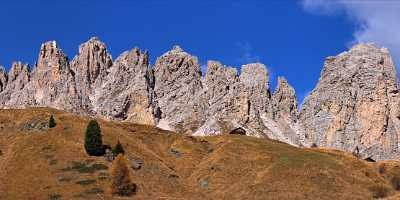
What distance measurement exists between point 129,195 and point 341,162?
46386 mm

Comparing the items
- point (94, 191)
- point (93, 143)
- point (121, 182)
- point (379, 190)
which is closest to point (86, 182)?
point (94, 191)

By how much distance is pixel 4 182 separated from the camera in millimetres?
97500

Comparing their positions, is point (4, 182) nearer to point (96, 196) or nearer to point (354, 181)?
point (96, 196)

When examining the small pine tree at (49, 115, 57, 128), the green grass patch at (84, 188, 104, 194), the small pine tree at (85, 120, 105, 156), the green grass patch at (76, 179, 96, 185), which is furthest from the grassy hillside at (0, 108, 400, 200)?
the small pine tree at (85, 120, 105, 156)

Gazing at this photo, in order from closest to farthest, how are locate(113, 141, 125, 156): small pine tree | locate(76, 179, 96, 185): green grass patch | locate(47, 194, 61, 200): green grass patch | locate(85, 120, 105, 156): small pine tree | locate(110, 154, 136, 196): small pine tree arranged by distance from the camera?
locate(47, 194, 61, 200): green grass patch, locate(110, 154, 136, 196): small pine tree, locate(76, 179, 96, 185): green grass patch, locate(85, 120, 105, 156): small pine tree, locate(113, 141, 125, 156): small pine tree

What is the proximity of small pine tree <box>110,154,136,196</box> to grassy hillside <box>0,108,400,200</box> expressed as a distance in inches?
59.5

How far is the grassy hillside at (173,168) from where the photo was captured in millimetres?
A: 98562

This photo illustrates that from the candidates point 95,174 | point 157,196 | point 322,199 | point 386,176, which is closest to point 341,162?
point 386,176

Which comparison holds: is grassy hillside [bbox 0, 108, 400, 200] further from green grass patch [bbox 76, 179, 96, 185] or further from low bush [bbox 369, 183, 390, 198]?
low bush [bbox 369, 183, 390, 198]

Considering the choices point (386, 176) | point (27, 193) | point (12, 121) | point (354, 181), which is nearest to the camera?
point (27, 193)

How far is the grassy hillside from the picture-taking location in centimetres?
9856

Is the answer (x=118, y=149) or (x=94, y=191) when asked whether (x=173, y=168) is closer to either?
(x=118, y=149)

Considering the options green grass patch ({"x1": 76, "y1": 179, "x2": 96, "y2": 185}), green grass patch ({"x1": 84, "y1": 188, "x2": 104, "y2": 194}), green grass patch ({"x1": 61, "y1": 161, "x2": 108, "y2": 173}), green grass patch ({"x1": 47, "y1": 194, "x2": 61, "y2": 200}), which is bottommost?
green grass patch ({"x1": 47, "y1": 194, "x2": 61, "y2": 200})

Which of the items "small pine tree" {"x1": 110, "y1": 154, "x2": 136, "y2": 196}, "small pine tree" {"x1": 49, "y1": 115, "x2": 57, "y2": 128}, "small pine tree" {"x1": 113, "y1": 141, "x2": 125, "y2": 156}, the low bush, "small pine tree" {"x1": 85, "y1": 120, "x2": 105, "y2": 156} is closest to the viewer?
"small pine tree" {"x1": 110, "y1": 154, "x2": 136, "y2": 196}
